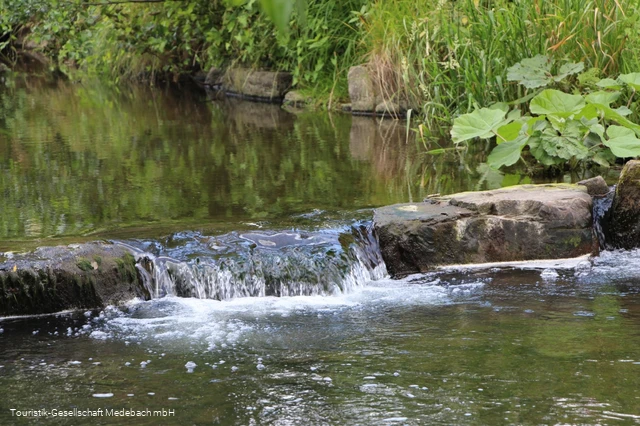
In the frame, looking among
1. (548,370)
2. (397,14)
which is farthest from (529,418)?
(397,14)

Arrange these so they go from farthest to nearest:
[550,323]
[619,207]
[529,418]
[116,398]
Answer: [619,207] < [550,323] < [116,398] < [529,418]

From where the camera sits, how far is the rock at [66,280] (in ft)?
14.0

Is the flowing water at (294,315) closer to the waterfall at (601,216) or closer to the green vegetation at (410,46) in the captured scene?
the waterfall at (601,216)

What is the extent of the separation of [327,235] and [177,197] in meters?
1.69

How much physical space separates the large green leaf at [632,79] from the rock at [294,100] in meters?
5.83

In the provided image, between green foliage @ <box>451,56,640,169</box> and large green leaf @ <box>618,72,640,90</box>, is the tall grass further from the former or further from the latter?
green foliage @ <box>451,56,640,169</box>

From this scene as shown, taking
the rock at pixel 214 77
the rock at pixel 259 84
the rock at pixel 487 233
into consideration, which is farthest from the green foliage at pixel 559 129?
the rock at pixel 214 77

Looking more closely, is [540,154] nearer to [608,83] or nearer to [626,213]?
[608,83]

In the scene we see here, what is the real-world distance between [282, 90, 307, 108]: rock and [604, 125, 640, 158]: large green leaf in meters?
5.94

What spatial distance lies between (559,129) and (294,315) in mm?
2968

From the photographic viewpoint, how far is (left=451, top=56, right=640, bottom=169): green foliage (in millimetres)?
6137

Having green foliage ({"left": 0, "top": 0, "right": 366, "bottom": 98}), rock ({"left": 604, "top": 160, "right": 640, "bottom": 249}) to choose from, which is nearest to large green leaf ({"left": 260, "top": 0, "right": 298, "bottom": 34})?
rock ({"left": 604, "top": 160, "right": 640, "bottom": 249})

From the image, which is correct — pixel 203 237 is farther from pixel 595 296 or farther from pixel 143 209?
pixel 595 296

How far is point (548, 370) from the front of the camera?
131 inches
